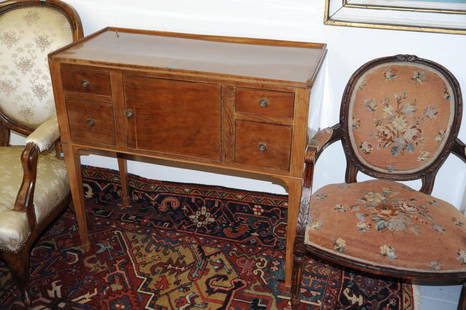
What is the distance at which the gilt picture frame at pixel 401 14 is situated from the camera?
2.33 metres

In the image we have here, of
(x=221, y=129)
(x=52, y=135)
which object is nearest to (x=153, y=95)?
(x=221, y=129)

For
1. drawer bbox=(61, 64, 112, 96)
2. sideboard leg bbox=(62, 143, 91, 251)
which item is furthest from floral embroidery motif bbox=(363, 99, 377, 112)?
sideboard leg bbox=(62, 143, 91, 251)

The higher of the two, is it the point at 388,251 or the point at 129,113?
the point at 129,113

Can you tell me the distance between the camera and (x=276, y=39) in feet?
8.59

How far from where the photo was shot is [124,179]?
3.12 m

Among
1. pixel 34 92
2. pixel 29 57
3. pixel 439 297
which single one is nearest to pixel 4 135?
pixel 34 92

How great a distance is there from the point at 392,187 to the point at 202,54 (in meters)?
1.10

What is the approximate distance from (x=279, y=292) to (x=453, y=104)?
3.99 feet

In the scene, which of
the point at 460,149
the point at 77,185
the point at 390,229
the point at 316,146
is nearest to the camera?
the point at 390,229

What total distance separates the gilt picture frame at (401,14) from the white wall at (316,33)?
0.04 metres

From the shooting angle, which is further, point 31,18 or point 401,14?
point 31,18

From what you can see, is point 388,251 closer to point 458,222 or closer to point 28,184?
point 458,222

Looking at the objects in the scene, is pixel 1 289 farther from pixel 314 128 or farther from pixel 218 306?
pixel 314 128

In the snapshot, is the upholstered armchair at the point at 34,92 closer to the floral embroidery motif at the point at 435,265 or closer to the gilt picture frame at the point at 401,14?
the gilt picture frame at the point at 401,14
